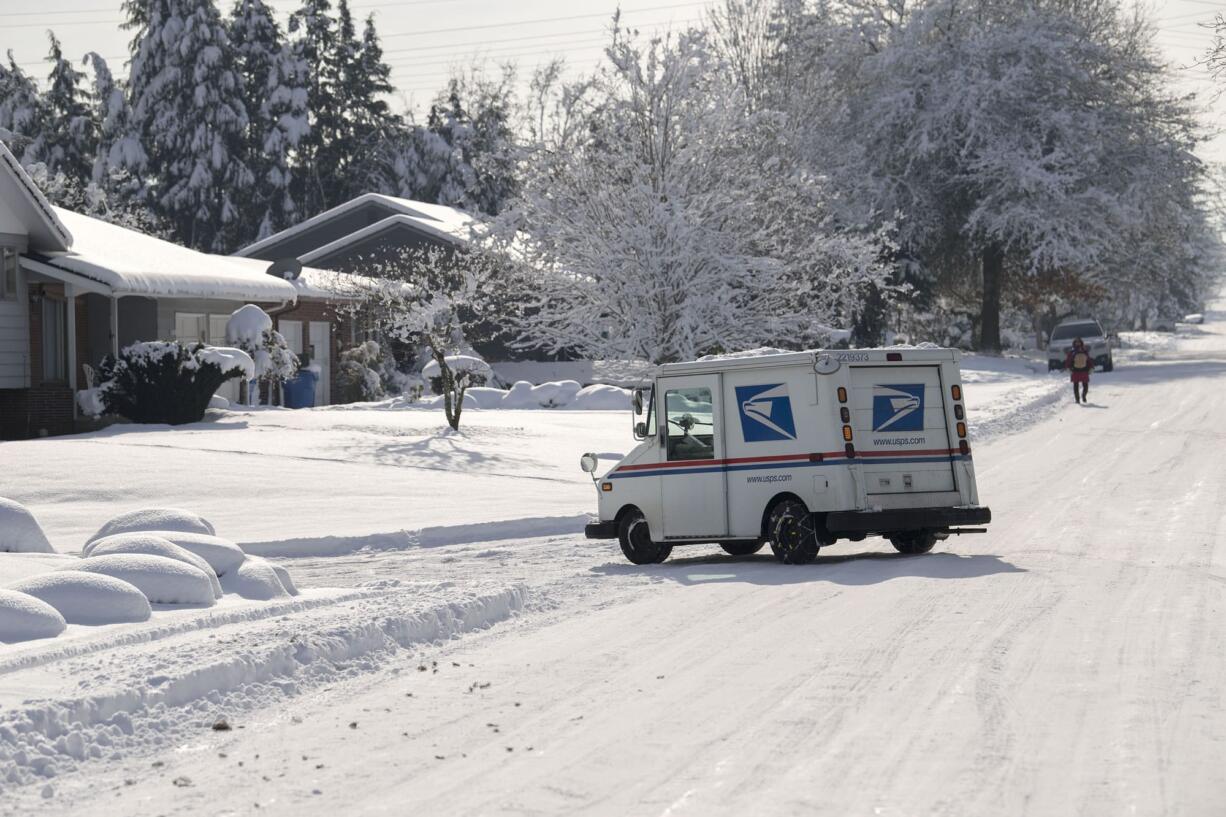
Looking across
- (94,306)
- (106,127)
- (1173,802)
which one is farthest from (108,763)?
(106,127)

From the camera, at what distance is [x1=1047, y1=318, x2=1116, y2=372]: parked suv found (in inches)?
2079

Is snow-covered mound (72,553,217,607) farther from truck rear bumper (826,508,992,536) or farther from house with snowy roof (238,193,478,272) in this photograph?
house with snowy roof (238,193,478,272)

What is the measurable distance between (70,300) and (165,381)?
2.61m

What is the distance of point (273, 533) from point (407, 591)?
516 centimetres

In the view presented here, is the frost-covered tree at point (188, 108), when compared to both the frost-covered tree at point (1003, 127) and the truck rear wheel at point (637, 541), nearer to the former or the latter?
the frost-covered tree at point (1003, 127)

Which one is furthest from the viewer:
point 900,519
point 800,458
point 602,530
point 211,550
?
point 602,530

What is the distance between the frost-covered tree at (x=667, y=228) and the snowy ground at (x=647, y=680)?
34.8ft

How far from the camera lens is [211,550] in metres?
12.4

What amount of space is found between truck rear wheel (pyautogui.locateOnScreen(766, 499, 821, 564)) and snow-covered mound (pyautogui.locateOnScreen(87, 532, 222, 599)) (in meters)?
5.09

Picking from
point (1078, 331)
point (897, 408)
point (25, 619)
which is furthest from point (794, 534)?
point (1078, 331)

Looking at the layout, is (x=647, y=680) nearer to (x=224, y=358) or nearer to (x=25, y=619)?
(x=25, y=619)

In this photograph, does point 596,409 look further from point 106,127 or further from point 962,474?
point 106,127

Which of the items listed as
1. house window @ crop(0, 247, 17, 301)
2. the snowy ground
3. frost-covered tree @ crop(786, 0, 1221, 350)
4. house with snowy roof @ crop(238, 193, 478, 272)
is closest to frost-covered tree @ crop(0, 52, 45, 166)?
house with snowy roof @ crop(238, 193, 478, 272)

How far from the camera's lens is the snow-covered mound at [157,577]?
36.8 ft
